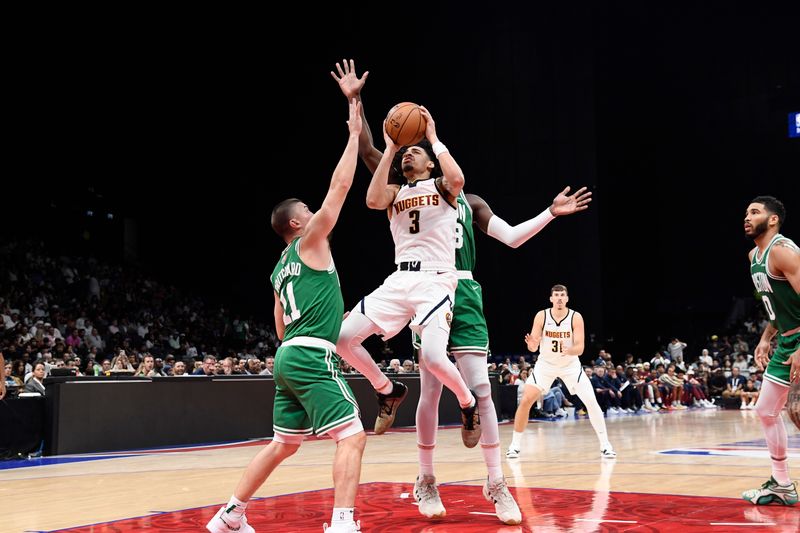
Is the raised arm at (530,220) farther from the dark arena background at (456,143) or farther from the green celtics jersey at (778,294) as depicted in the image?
the dark arena background at (456,143)

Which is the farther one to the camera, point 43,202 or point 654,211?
point 654,211

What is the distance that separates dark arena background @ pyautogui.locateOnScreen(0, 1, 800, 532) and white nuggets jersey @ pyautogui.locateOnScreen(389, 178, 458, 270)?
15959 millimetres

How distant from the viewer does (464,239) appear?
18.4 ft

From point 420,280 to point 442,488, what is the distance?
2201mm

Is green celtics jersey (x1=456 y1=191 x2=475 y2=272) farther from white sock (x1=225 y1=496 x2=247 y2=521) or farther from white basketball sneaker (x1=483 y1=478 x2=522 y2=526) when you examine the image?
white sock (x1=225 y1=496 x2=247 y2=521)

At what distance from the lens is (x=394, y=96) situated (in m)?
25.0

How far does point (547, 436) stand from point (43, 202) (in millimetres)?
17312

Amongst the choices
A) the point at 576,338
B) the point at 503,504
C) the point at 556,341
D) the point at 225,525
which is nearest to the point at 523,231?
the point at 503,504

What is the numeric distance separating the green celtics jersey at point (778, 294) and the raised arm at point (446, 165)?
84.6 inches

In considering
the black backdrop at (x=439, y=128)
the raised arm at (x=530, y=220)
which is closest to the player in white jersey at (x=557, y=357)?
the raised arm at (x=530, y=220)

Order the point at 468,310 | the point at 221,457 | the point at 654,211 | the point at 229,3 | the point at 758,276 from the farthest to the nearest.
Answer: the point at 654,211 < the point at 229,3 < the point at 221,457 < the point at 758,276 < the point at 468,310

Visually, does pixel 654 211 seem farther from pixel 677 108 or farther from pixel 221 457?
pixel 221 457

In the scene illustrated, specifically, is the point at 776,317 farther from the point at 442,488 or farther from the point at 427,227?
the point at 442,488

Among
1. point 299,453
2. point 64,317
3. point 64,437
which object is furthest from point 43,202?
point 299,453
